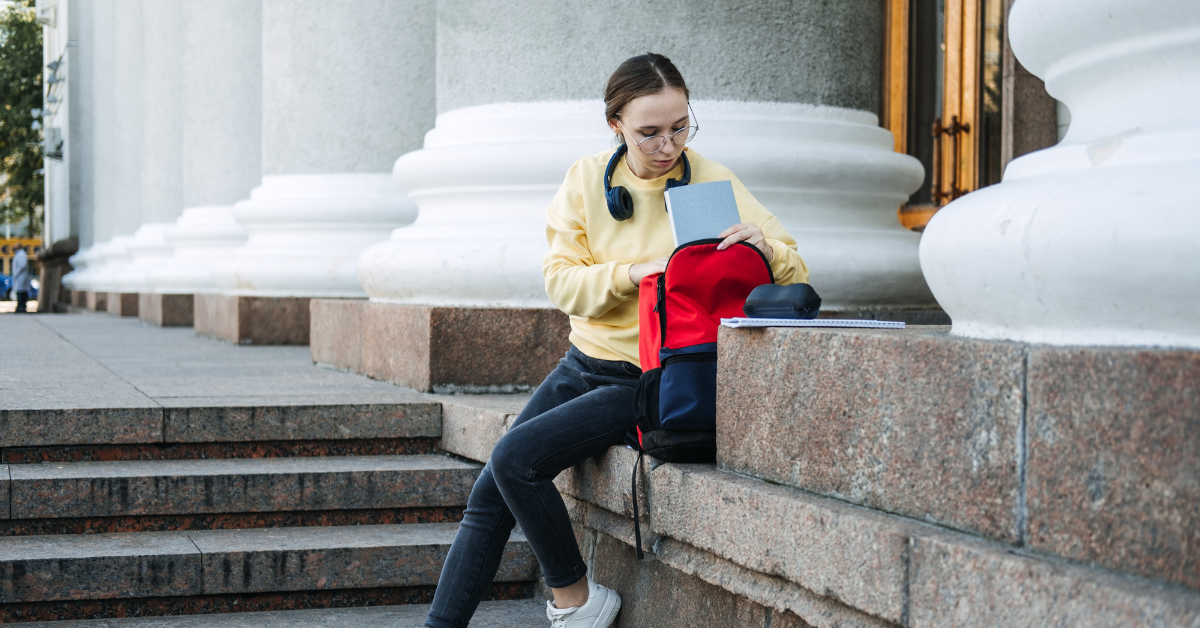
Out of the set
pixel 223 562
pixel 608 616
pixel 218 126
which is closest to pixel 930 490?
pixel 608 616

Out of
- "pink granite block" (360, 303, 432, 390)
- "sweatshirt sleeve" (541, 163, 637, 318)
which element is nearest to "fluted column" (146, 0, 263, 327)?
"pink granite block" (360, 303, 432, 390)

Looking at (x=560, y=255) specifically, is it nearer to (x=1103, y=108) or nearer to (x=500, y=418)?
(x=500, y=418)

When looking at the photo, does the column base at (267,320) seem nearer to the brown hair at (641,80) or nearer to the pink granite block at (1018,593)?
the brown hair at (641,80)

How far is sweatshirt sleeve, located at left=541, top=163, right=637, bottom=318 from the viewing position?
3.23 meters

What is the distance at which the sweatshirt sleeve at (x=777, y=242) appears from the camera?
3121 mm

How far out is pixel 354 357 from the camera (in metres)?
6.14

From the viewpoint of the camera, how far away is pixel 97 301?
1680 centimetres

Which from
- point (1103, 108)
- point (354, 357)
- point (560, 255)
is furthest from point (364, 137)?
point (1103, 108)

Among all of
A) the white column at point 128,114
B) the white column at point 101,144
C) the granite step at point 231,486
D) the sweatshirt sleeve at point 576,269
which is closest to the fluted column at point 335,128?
the granite step at point 231,486

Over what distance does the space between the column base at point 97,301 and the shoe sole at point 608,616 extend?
14446 millimetres

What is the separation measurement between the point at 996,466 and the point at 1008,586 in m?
0.24

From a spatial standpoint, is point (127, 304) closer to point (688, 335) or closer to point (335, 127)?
point (335, 127)

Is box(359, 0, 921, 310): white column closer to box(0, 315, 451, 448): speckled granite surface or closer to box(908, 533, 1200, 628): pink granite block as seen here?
box(0, 315, 451, 448): speckled granite surface

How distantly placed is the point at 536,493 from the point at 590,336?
0.50m
